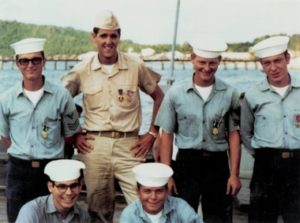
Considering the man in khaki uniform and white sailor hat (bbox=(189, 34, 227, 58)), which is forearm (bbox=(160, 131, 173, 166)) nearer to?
the man in khaki uniform

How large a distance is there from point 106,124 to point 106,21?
1.76 ft

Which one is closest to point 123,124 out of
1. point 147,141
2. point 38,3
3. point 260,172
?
point 147,141

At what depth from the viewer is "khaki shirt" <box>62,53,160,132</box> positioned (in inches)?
119

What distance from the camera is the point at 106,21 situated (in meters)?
2.91

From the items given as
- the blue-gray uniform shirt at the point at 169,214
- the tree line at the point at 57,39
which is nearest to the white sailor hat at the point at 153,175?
the blue-gray uniform shirt at the point at 169,214

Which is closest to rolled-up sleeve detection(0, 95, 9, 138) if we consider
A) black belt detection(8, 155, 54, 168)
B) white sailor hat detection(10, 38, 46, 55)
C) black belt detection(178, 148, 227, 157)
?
black belt detection(8, 155, 54, 168)

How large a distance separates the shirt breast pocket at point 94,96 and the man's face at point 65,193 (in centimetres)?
52

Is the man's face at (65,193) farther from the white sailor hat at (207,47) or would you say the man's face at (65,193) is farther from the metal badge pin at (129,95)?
the white sailor hat at (207,47)

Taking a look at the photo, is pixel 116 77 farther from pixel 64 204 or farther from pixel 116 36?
pixel 64 204

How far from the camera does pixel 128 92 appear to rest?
10.0 ft

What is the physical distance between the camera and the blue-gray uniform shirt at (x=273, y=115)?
2.77m

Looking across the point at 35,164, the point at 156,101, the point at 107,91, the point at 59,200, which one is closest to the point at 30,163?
the point at 35,164

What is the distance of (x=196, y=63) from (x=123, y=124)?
1.81 ft

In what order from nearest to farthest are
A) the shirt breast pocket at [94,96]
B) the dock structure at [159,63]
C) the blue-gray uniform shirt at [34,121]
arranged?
the blue-gray uniform shirt at [34,121]
the shirt breast pocket at [94,96]
the dock structure at [159,63]
